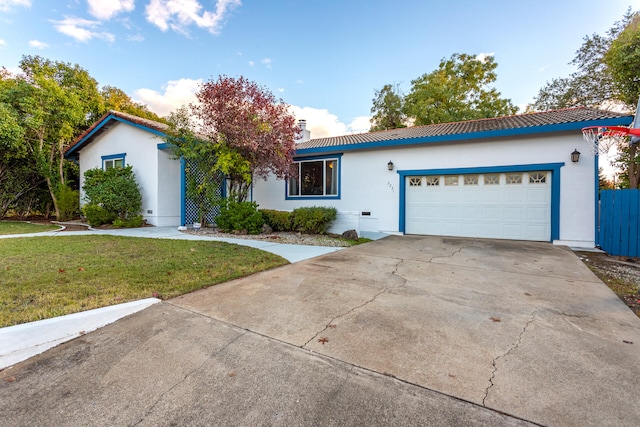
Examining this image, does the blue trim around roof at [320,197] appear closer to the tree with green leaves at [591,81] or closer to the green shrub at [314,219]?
the green shrub at [314,219]

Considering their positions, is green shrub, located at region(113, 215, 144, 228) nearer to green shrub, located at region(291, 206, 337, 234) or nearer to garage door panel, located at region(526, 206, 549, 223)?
green shrub, located at region(291, 206, 337, 234)

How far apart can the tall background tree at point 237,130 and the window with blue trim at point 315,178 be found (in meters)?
1.50

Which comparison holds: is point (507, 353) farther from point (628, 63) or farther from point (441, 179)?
point (628, 63)

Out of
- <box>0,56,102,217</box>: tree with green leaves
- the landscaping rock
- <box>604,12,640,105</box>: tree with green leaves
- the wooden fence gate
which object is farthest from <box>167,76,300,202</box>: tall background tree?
<box>604,12,640,105</box>: tree with green leaves

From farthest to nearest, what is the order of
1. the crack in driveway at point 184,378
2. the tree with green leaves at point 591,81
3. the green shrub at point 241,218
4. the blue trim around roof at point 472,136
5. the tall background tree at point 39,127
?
the tree with green leaves at point 591,81 → the tall background tree at point 39,127 → the green shrub at point 241,218 → the blue trim around roof at point 472,136 → the crack in driveway at point 184,378

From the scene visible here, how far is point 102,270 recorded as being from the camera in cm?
444

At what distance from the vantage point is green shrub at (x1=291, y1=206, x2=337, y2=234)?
9.09m

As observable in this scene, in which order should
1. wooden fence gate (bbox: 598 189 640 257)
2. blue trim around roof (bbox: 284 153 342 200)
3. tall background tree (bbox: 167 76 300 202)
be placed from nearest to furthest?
1. wooden fence gate (bbox: 598 189 640 257)
2. tall background tree (bbox: 167 76 300 202)
3. blue trim around roof (bbox: 284 153 342 200)

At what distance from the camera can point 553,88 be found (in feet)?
57.1

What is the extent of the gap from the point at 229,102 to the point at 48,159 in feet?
33.9

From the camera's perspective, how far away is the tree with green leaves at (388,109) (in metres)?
25.5

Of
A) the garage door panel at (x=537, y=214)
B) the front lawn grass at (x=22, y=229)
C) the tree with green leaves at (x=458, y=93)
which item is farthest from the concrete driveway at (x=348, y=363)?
the tree with green leaves at (x=458, y=93)

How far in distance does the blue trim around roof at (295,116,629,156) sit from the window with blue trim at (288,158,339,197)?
0.50 meters

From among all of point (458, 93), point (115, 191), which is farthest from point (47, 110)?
point (458, 93)
